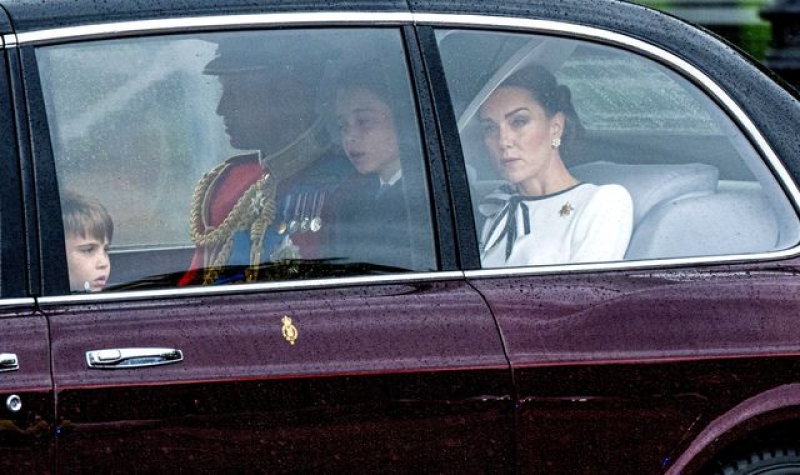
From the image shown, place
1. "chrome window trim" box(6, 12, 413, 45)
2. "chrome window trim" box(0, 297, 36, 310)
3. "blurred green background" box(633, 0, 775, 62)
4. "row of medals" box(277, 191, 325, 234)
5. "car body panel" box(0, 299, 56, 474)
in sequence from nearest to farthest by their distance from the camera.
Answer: "car body panel" box(0, 299, 56, 474) → "chrome window trim" box(0, 297, 36, 310) → "chrome window trim" box(6, 12, 413, 45) → "row of medals" box(277, 191, 325, 234) → "blurred green background" box(633, 0, 775, 62)

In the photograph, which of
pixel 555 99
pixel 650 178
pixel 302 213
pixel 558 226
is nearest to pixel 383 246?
pixel 302 213

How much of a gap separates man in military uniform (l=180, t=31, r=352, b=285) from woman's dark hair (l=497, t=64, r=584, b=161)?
1.61 feet

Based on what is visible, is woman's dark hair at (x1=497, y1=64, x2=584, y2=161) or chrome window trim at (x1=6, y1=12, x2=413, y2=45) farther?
woman's dark hair at (x1=497, y1=64, x2=584, y2=161)

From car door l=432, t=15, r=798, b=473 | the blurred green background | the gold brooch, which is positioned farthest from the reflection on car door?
the blurred green background

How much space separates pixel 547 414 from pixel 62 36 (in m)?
1.29

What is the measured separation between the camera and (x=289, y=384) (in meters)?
3.73

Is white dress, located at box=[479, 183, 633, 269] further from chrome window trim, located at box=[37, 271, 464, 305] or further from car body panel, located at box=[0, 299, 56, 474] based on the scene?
car body panel, located at box=[0, 299, 56, 474]

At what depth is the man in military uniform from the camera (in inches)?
154

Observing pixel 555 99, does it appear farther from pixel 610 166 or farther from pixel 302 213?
pixel 302 213

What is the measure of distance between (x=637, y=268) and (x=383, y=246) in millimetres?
580

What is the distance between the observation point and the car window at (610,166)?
4.08 meters

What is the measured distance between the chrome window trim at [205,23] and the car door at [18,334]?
10 centimetres

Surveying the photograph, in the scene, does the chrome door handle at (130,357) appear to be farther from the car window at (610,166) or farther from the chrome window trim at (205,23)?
the car window at (610,166)

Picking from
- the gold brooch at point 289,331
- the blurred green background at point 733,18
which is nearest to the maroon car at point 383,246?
the gold brooch at point 289,331
